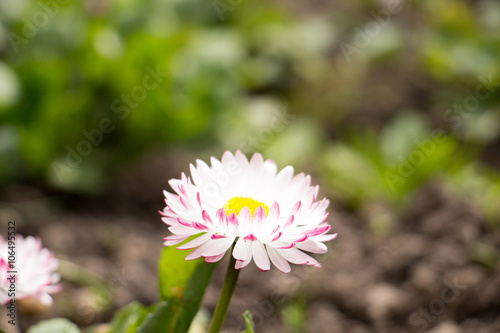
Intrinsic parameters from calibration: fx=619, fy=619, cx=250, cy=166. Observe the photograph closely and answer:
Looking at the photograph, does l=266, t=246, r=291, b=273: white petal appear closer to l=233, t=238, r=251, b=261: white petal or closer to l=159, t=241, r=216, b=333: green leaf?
l=233, t=238, r=251, b=261: white petal

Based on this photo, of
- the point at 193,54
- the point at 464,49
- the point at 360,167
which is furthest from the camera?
the point at 464,49

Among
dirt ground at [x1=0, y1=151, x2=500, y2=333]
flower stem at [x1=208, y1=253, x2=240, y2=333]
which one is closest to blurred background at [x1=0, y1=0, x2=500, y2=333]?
dirt ground at [x1=0, y1=151, x2=500, y2=333]

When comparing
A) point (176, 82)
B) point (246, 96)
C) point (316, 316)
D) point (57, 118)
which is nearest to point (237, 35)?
point (246, 96)

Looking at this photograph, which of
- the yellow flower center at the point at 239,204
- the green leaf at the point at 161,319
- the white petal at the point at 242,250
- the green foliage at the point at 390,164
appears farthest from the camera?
the green foliage at the point at 390,164

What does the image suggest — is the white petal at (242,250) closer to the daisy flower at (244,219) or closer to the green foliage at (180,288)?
the daisy flower at (244,219)

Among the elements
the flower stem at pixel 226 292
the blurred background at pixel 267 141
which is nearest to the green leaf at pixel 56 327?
the blurred background at pixel 267 141

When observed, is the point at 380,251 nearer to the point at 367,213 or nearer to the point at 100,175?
the point at 367,213

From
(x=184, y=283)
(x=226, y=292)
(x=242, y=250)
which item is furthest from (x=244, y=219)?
(x=184, y=283)
